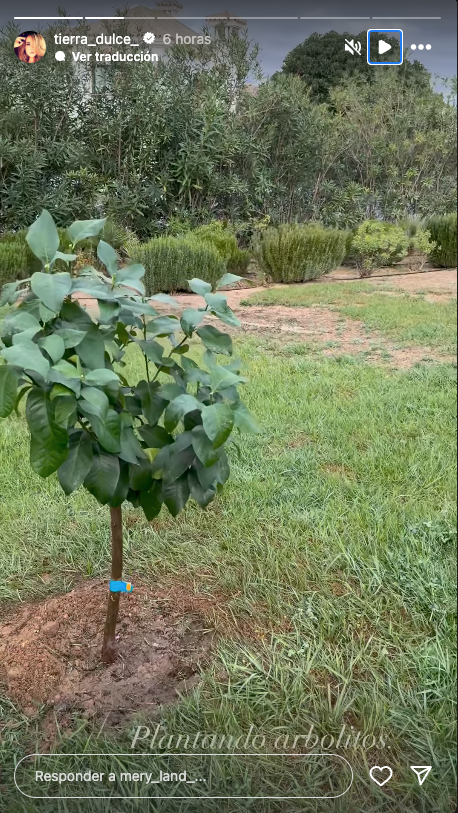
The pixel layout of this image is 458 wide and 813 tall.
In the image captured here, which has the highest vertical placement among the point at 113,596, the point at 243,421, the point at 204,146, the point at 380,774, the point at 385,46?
the point at 204,146

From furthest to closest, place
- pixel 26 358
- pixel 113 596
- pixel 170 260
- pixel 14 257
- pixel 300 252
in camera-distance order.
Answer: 1. pixel 300 252
2. pixel 170 260
3. pixel 14 257
4. pixel 113 596
5. pixel 26 358

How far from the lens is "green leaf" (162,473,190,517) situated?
575 mm

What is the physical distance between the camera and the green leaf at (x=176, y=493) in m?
0.58

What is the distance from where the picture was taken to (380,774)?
567 millimetres

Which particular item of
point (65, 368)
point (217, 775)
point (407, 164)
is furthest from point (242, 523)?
point (407, 164)

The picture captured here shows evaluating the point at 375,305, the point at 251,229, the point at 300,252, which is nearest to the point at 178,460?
the point at 375,305

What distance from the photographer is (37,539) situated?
1.03 m

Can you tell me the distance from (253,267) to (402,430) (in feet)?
6.12

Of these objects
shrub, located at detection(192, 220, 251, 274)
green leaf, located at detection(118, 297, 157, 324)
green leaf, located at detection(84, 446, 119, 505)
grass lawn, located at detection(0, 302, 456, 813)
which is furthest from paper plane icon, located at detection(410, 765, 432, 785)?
shrub, located at detection(192, 220, 251, 274)

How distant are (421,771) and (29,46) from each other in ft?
2.65

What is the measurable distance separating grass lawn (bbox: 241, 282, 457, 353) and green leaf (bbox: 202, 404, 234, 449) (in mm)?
1071

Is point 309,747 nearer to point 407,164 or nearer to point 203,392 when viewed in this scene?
point 203,392

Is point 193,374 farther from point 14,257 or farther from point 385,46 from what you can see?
point 14,257

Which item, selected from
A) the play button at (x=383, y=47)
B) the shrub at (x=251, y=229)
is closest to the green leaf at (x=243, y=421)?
the play button at (x=383, y=47)
